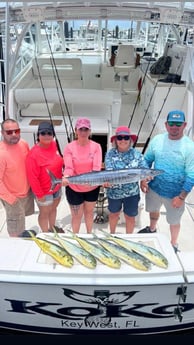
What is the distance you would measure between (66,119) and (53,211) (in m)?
2.31

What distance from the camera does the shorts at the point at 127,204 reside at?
3131mm

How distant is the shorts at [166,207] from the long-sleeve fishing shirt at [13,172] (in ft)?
3.79

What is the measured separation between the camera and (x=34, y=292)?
228cm

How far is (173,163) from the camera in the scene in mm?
2908

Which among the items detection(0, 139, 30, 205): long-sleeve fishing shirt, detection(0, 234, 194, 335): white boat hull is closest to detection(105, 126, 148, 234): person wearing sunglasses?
detection(0, 234, 194, 335): white boat hull

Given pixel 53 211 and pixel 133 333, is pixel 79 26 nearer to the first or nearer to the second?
pixel 53 211

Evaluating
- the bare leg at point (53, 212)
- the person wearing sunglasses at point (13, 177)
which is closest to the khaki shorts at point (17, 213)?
the person wearing sunglasses at point (13, 177)

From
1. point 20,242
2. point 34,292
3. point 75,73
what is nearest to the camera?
point 34,292

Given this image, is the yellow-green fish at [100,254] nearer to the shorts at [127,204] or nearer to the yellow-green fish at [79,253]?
the yellow-green fish at [79,253]

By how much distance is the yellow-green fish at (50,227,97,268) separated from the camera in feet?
7.39

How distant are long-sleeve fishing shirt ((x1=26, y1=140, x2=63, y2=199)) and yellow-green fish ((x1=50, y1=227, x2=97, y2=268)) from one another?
713 millimetres

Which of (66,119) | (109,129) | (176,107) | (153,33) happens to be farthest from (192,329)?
(153,33)

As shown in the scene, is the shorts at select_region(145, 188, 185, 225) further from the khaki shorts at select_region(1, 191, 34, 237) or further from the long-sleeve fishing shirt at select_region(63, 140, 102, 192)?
the khaki shorts at select_region(1, 191, 34, 237)

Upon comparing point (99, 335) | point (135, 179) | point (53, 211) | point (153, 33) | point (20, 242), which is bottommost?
point (99, 335)
